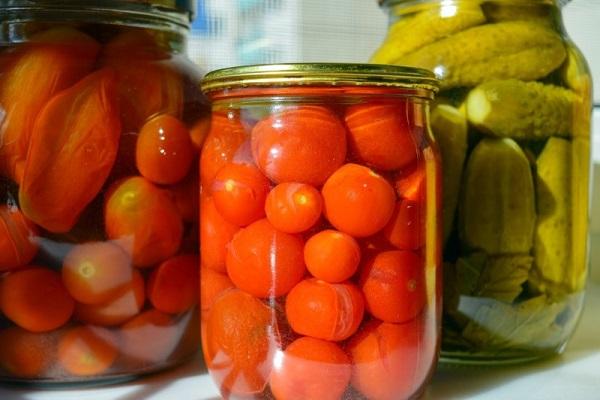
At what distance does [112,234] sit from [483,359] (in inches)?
12.5

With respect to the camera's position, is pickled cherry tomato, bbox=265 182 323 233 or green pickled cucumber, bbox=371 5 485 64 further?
green pickled cucumber, bbox=371 5 485 64

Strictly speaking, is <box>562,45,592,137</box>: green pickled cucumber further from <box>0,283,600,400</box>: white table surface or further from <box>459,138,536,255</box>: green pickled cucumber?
<box>0,283,600,400</box>: white table surface

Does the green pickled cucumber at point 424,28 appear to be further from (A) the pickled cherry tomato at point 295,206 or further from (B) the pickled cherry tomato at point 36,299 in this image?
(B) the pickled cherry tomato at point 36,299

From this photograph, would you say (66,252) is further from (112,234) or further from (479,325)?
(479,325)

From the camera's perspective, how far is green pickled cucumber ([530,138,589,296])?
0.60m

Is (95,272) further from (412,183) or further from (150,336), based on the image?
(412,183)

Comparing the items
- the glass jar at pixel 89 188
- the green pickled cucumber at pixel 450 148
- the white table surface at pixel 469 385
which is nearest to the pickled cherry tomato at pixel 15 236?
the glass jar at pixel 89 188

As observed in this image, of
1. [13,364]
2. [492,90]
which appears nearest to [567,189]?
[492,90]

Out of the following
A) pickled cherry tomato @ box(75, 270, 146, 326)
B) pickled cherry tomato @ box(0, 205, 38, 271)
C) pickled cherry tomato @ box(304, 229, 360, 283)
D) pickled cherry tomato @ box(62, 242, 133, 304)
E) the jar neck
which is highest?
the jar neck

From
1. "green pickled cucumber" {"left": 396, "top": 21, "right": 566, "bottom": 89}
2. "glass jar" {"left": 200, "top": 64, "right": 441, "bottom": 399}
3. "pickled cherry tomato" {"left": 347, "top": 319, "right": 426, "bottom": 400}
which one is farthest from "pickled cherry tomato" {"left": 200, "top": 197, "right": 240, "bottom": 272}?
"green pickled cucumber" {"left": 396, "top": 21, "right": 566, "bottom": 89}

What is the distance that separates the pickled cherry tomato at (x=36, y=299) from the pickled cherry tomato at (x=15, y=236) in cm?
1

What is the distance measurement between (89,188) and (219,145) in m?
0.10

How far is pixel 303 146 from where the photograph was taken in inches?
18.6

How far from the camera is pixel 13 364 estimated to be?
57 cm
